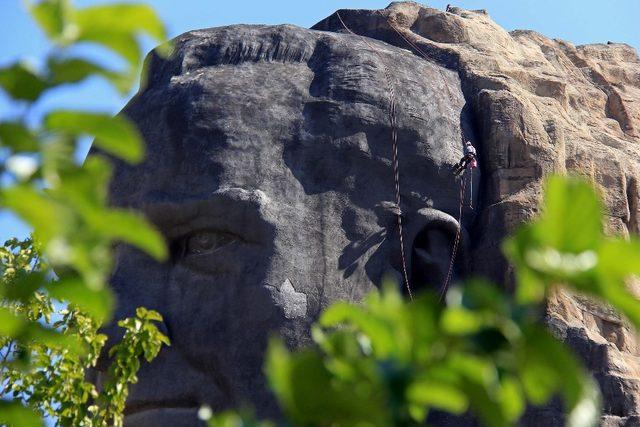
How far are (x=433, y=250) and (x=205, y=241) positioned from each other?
1548 mm

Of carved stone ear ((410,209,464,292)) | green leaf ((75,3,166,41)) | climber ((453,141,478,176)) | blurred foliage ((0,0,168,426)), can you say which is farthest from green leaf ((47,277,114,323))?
climber ((453,141,478,176))

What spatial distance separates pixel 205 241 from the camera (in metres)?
8.00

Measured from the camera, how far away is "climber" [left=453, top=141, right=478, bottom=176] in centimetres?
838

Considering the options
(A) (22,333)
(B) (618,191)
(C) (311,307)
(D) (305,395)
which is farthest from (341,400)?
(B) (618,191)

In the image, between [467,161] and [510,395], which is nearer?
[510,395]

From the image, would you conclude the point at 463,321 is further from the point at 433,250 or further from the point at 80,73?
the point at 433,250

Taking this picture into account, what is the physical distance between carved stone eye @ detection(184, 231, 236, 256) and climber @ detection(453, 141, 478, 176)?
5.41 feet

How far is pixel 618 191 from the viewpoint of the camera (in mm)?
9289

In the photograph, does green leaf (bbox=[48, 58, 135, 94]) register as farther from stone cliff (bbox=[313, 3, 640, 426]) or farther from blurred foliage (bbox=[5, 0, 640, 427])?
stone cliff (bbox=[313, 3, 640, 426])

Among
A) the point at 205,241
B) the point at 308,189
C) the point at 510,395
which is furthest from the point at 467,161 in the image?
the point at 510,395

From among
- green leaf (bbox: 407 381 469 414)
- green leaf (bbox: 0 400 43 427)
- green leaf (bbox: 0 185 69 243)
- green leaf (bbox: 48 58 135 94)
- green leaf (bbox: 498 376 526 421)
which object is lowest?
green leaf (bbox: 0 400 43 427)

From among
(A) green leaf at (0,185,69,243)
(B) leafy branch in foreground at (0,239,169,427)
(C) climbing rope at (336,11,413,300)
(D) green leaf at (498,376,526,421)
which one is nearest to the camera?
(A) green leaf at (0,185,69,243)

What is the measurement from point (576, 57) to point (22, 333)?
1045cm

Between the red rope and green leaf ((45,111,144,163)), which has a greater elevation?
green leaf ((45,111,144,163))
